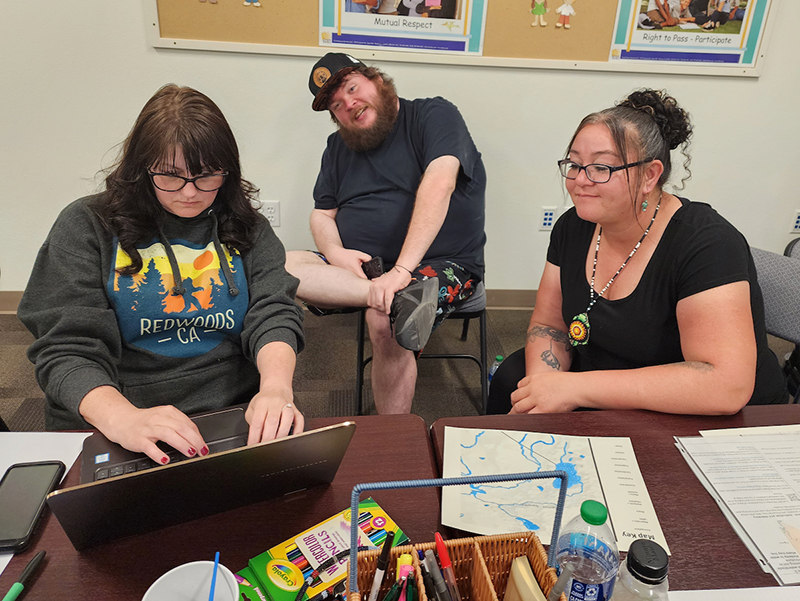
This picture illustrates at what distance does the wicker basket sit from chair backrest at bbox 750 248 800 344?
3.83ft

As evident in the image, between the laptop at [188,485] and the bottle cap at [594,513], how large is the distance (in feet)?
0.95

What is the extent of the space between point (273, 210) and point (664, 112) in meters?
1.90

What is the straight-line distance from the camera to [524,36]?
2.40m

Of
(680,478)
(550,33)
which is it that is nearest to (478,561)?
(680,478)

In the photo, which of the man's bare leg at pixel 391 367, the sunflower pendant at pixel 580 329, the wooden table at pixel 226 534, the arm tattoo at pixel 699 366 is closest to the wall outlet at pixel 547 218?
the man's bare leg at pixel 391 367

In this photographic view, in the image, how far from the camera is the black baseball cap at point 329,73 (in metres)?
2.02

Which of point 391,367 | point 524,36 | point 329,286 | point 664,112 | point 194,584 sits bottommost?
point 391,367

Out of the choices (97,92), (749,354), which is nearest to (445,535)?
(749,354)

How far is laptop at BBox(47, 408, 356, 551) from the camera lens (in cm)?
60

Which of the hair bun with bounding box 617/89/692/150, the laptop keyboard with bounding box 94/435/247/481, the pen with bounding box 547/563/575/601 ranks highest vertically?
the hair bun with bounding box 617/89/692/150

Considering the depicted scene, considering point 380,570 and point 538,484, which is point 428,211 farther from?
point 380,570

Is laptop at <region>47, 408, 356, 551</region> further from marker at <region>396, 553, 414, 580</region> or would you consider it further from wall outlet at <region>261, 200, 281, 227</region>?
wall outlet at <region>261, 200, 281, 227</region>

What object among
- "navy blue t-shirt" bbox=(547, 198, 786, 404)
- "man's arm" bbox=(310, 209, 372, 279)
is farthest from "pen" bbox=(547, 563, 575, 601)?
"man's arm" bbox=(310, 209, 372, 279)

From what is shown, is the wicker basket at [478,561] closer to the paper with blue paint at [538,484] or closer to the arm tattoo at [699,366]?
the paper with blue paint at [538,484]
